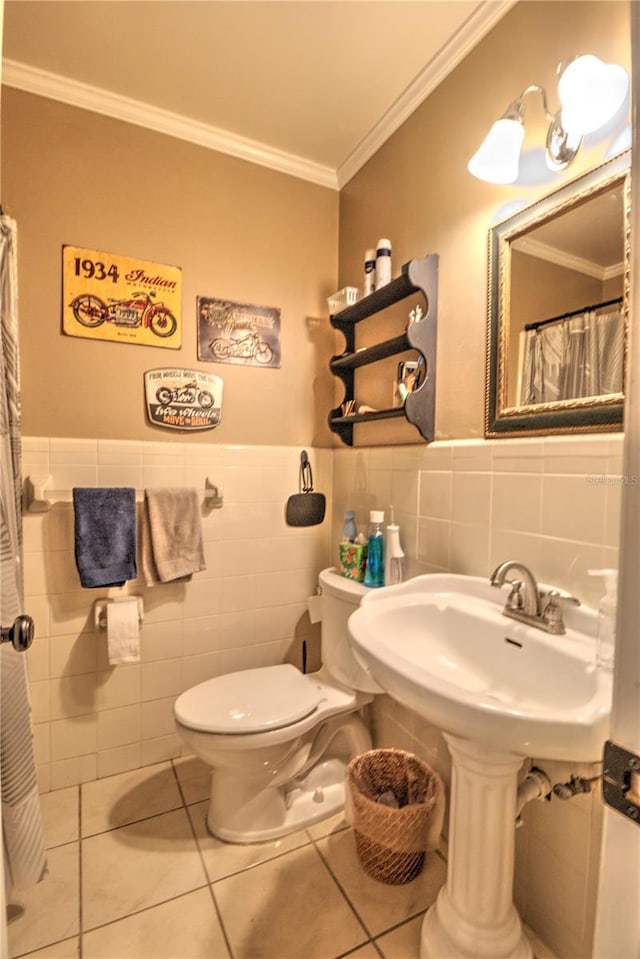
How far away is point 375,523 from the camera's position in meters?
1.58

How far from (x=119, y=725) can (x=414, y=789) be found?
1079 mm

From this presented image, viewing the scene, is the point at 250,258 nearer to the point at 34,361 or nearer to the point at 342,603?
the point at 34,361

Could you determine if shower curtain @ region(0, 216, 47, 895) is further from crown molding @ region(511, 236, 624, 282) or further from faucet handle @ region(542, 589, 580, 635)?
crown molding @ region(511, 236, 624, 282)

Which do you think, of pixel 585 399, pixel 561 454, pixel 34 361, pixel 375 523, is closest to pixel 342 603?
pixel 375 523

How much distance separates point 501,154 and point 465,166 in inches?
11.2

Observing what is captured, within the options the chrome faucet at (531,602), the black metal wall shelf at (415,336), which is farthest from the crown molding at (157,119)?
the chrome faucet at (531,602)

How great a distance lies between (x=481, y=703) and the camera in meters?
0.68

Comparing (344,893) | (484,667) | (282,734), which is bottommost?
(344,893)

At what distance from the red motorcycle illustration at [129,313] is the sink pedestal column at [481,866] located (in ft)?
5.27

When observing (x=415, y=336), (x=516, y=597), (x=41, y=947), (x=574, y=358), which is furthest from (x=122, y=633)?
(x=574, y=358)

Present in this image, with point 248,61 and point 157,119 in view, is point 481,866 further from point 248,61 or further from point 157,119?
point 157,119

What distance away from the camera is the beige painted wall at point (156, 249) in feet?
4.96

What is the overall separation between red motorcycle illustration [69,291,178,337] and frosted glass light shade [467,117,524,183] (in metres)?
1.14

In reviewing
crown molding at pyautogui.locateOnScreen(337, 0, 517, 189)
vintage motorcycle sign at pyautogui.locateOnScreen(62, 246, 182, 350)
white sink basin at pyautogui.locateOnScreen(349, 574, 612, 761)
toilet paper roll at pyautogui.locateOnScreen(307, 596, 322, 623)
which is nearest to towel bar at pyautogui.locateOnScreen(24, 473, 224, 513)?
vintage motorcycle sign at pyautogui.locateOnScreen(62, 246, 182, 350)
